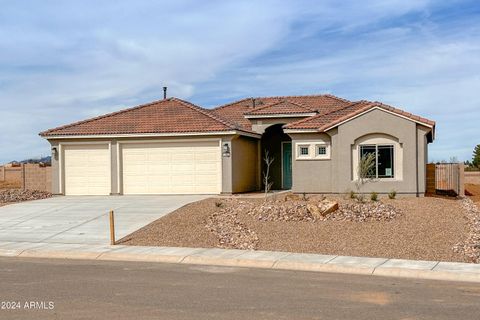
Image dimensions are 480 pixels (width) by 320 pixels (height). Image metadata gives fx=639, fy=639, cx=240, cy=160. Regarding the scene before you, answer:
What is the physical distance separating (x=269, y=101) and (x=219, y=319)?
2784 centimetres

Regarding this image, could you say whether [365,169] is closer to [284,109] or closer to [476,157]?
[284,109]

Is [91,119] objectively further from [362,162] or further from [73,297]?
[73,297]

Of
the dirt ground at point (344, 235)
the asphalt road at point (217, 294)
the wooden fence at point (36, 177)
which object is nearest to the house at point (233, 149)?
the wooden fence at point (36, 177)

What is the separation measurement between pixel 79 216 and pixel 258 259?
9904 mm

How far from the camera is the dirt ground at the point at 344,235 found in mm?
15016

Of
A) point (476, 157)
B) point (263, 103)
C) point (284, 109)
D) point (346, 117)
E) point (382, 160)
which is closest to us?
point (382, 160)

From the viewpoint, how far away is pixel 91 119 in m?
30.7

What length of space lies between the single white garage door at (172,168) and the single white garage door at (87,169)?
95cm

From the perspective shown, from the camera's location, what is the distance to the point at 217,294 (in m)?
10.2

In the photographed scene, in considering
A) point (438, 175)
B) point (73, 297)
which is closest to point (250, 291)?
point (73, 297)

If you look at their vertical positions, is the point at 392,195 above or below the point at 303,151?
below

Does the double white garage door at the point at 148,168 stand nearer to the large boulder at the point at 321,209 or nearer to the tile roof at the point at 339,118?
the tile roof at the point at 339,118

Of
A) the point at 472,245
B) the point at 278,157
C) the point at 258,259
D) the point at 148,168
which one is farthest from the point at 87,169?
the point at 472,245

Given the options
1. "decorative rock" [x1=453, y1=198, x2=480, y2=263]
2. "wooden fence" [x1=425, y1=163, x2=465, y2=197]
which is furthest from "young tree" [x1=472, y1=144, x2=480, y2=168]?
"decorative rock" [x1=453, y1=198, x2=480, y2=263]
